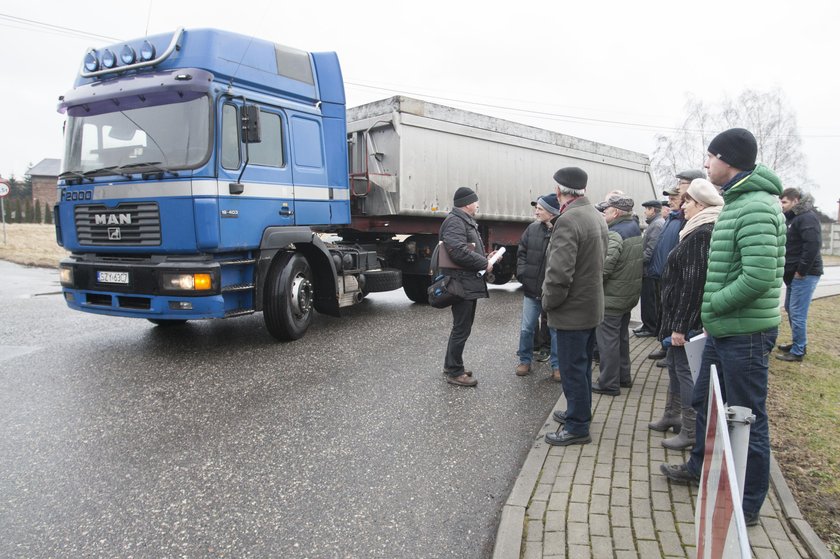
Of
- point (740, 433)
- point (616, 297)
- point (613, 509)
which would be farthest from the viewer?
point (616, 297)

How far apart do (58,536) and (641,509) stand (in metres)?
2.99

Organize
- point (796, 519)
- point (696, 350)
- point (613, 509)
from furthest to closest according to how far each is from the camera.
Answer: point (696, 350)
point (613, 509)
point (796, 519)

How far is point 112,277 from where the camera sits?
6.09 meters

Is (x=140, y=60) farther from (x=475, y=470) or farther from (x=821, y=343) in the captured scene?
(x=821, y=343)

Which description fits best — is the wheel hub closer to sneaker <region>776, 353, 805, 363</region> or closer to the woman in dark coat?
the woman in dark coat

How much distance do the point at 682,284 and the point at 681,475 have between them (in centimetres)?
122

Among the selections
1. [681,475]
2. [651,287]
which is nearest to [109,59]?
[681,475]

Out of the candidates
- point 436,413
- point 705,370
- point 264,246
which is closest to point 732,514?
point 705,370

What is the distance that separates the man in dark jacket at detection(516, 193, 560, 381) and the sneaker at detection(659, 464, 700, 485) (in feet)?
7.65

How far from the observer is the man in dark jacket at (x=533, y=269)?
18.6 feet

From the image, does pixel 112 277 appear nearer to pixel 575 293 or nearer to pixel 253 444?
pixel 253 444

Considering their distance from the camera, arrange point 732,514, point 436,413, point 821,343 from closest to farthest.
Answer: point 732,514 → point 436,413 → point 821,343

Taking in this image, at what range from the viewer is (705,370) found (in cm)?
322

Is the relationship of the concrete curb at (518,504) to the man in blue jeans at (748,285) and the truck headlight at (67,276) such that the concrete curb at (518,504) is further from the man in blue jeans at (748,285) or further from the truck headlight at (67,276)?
the truck headlight at (67,276)
